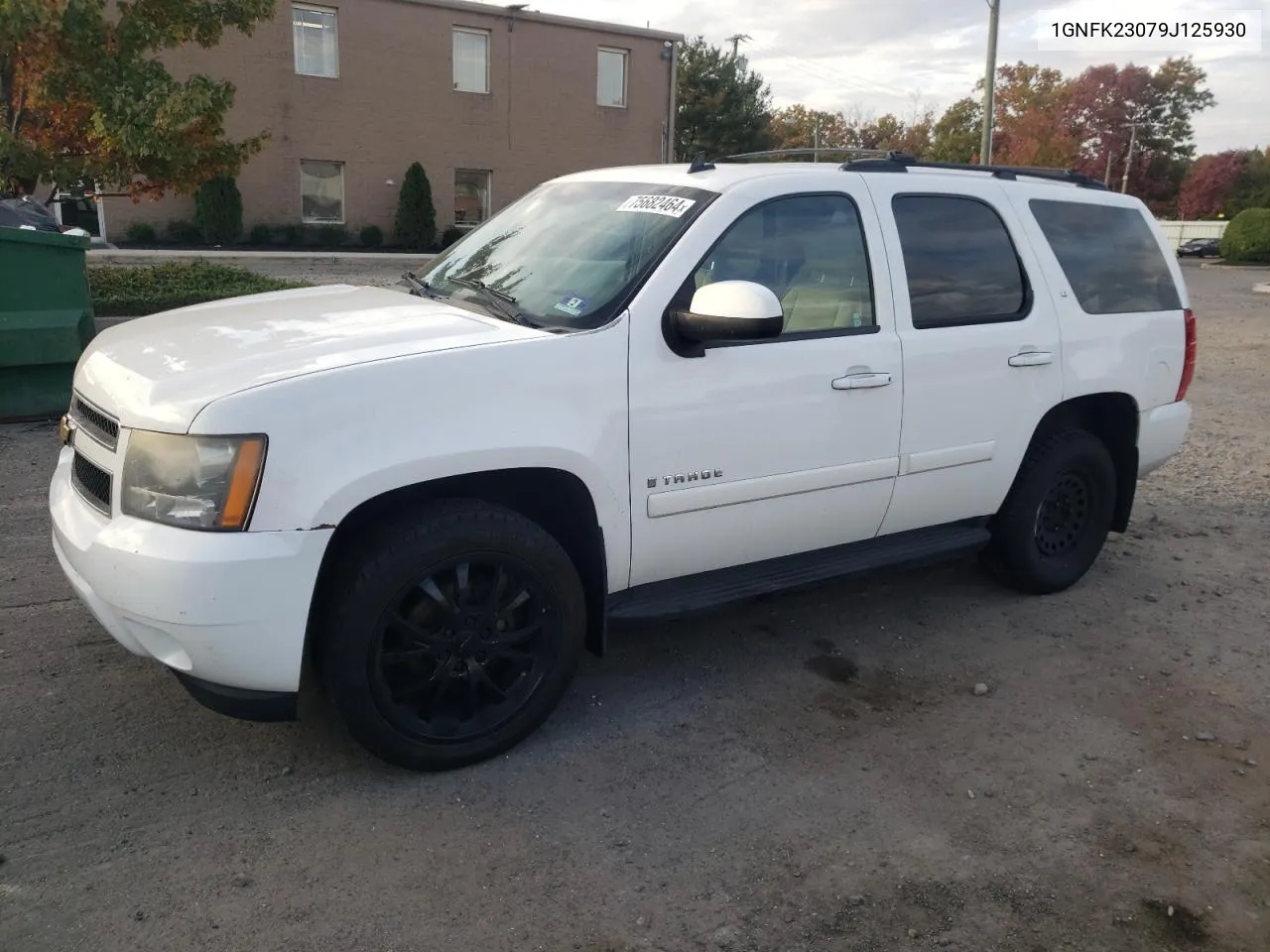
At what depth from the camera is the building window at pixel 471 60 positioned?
2780 centimetres

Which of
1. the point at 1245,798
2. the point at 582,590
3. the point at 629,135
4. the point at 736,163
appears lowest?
the point at 1245,798

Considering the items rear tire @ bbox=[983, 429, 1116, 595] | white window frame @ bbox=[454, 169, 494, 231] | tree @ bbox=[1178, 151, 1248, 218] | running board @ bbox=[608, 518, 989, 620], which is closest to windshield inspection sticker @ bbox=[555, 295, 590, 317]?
running board @ bbox=[608, 518, 989, 620]

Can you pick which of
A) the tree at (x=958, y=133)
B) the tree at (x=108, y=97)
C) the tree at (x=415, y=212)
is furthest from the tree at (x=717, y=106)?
the tree at (x=108, y=97)

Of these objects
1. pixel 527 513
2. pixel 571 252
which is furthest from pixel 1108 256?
pixel 527 513

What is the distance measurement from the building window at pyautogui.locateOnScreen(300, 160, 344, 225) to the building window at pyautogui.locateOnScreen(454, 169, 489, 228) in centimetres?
320

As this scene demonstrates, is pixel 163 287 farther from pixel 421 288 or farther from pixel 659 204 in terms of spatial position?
pixel 659 204

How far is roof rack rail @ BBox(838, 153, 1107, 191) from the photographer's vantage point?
431cm

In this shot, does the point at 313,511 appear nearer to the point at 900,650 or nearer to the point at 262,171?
the point at 900,650

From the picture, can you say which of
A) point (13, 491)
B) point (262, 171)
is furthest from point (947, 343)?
point (262, 171)

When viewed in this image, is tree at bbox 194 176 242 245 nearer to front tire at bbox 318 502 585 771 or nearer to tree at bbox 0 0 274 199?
tree at bbox 0 0 274 199

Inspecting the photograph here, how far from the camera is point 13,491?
19.4ft

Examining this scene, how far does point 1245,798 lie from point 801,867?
160 centimetres

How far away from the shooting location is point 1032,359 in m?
4.57

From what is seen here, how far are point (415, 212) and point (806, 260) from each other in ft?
81.1
